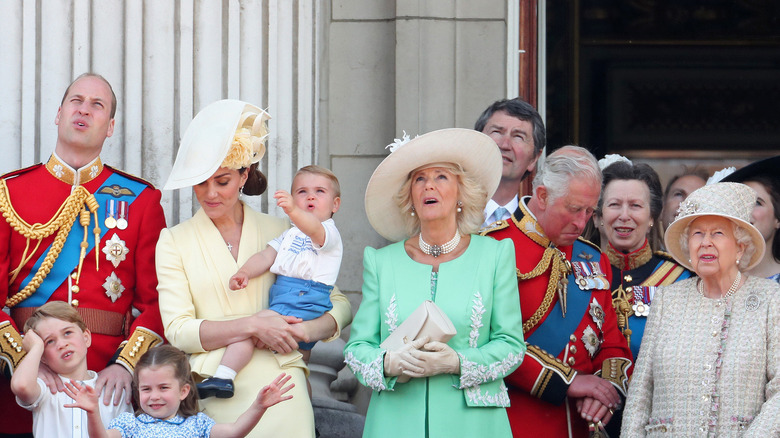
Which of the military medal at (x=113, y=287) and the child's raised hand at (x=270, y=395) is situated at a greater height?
the military medal at (x=113, y=287)

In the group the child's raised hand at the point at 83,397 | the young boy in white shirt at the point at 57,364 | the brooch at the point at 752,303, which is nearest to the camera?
the child's raised hand at the point at 83,397

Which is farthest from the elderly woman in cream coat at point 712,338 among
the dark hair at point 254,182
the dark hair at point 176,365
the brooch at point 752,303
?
the dark hair at point 254,182

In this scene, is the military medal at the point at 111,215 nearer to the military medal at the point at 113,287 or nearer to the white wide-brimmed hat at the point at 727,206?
the military medal at the point at 113,287

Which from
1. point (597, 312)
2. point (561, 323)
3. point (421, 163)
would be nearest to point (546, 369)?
point (561, 323)

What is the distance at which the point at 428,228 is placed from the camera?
5.48 meters

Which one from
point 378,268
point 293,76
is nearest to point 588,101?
point 293,76

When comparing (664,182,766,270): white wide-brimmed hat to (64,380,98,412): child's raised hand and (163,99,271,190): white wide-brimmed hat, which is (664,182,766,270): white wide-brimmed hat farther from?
(64,380,98,412): child's raised hand

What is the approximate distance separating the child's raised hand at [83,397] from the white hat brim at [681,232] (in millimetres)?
2138

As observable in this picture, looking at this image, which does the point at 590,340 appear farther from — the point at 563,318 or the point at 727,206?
the point at 727,206

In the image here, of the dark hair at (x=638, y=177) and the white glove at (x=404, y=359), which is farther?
the dark hair at (x=638, y=177)

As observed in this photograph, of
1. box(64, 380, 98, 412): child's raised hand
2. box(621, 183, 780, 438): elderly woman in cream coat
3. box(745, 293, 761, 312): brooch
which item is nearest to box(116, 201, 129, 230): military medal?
box(64, 380, 98, 412): child's raised hand

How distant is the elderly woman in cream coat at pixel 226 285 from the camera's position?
5.42 metres

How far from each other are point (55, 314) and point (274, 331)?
79 cm

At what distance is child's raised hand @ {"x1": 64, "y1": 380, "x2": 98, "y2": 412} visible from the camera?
4891 mm
